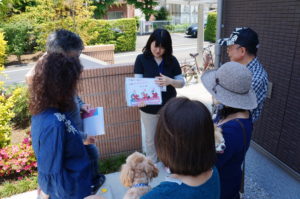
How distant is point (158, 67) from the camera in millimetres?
3000

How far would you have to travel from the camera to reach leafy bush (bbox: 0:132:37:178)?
135 inches

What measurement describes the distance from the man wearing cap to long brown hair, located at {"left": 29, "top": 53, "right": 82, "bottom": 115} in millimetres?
1462

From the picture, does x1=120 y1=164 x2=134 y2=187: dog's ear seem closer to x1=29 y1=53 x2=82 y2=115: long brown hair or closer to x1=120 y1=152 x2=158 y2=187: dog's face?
x1=120 y1=152 x2=158 y2=187: dog's face

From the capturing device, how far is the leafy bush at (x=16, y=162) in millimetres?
3442

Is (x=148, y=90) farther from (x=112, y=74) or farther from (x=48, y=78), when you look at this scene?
(x=48, y=78)

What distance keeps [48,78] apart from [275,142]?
3.30 metres

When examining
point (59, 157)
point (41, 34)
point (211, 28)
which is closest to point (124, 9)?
point (211, 28)

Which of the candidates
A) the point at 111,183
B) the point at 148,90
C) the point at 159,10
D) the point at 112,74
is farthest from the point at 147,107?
the point at 159,10

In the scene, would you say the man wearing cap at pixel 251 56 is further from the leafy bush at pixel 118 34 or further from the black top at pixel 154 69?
the leafy bush at pixel 118 34

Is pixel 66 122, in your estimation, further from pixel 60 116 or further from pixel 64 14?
pixel 64 14

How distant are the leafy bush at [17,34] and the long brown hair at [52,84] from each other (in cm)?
1569

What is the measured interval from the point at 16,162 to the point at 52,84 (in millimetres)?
2587

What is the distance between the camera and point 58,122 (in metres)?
1.44

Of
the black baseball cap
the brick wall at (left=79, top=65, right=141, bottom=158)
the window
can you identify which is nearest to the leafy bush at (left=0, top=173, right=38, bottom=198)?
the brick wall at (left=79, top=65, right=141, bottom=158)
